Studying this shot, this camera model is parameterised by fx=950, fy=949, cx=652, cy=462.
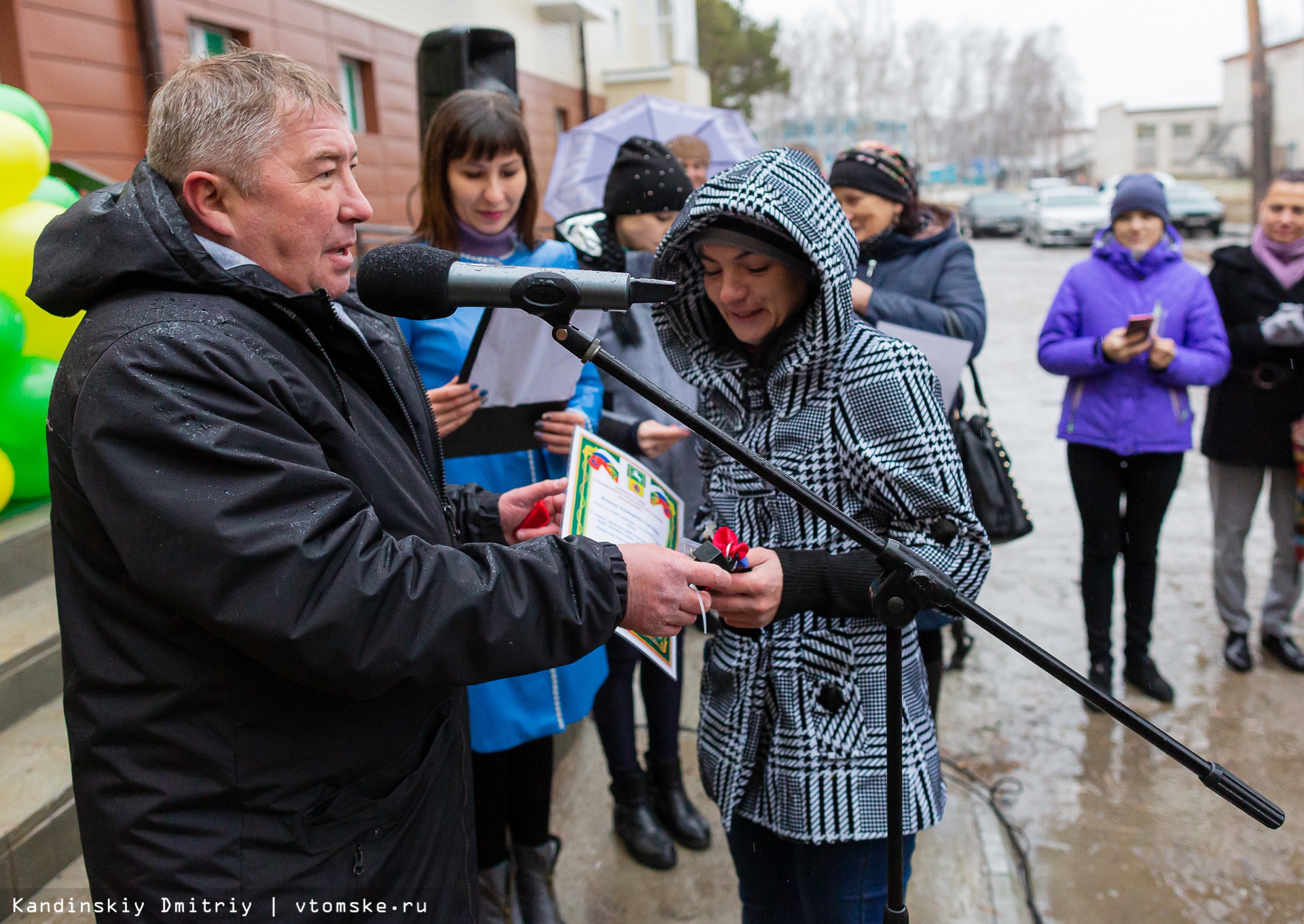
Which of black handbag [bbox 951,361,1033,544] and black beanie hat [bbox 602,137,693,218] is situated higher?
black beanie hat [bbox 602,137,693,218]

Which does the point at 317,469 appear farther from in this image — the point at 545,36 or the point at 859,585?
the point at 545,36

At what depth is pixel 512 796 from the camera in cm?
269

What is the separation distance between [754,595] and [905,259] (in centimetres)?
217

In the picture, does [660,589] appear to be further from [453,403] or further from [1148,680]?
[1148,680]

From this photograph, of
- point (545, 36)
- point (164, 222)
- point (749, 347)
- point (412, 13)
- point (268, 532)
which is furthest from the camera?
point (545, 36)

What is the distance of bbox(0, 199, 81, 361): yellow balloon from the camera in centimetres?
315

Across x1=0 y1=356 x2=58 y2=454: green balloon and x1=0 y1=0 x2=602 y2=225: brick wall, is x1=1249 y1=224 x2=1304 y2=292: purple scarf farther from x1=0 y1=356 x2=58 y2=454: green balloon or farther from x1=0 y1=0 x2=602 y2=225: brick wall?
x1=0 y1=0 x2=602 y2=225: brick wall

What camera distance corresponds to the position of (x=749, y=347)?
199 cm

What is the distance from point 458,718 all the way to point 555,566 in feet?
1.74

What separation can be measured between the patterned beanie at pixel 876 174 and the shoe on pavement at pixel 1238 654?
2567 mm

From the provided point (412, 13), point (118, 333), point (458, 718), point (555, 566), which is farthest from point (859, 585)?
point (412, 13)

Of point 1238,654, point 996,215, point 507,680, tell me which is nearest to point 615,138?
point 507,680

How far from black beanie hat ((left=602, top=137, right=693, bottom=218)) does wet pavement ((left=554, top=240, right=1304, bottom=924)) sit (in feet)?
6.76

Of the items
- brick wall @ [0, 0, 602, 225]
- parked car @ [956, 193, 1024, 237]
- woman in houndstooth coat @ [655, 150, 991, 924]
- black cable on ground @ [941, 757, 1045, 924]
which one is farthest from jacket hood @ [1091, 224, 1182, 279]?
parked car @ [956, 193, 1024, 237]
